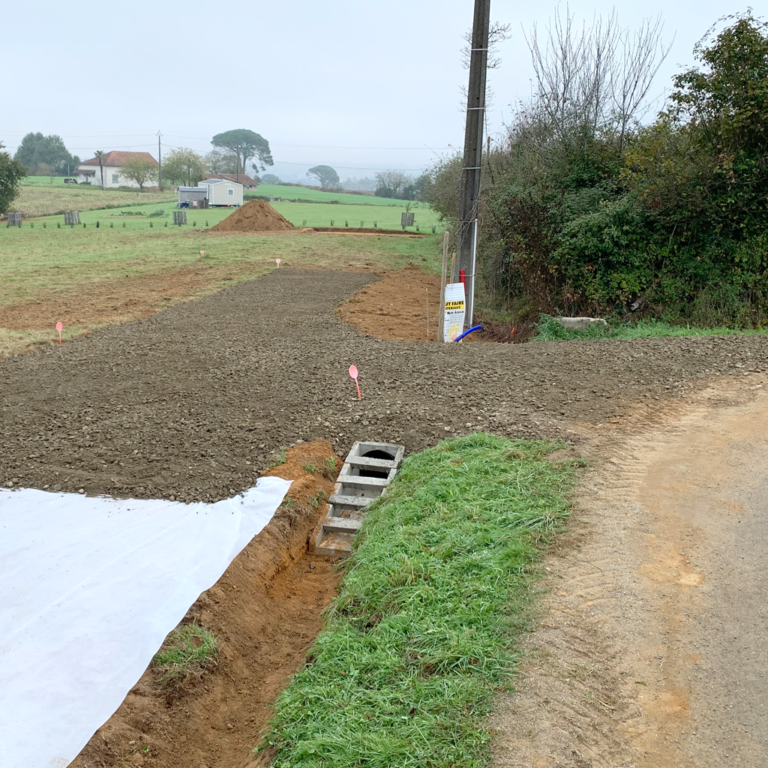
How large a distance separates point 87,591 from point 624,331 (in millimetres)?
8741

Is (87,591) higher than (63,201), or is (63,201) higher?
(63,201)

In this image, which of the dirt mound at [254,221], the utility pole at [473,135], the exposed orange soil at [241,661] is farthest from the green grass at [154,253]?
the exposed orange soil at [241,661]

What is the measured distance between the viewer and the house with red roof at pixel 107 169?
328 feet

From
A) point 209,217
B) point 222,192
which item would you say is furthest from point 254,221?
point 222,192

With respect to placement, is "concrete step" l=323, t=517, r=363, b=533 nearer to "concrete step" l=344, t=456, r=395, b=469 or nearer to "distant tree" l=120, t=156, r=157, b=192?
"concrete step" l=344, t=456, r=395, b=469

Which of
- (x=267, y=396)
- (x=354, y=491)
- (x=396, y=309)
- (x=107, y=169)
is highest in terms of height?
(x=107, y=169)

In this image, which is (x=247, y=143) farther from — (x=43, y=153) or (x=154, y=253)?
(x=154, y=253)

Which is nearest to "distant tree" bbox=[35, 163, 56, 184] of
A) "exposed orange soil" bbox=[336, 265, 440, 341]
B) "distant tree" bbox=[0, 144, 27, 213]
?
"distant tree" bbox=[0, 144, 27, 213]

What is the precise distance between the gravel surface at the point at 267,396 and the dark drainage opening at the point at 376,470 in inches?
6.9

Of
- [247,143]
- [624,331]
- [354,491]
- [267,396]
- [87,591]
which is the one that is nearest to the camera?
[87,591]

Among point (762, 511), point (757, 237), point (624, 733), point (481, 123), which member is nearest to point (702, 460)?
point (762, 511)

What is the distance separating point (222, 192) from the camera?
61.0 meters

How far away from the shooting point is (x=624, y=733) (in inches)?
116

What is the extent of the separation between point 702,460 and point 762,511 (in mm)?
873
